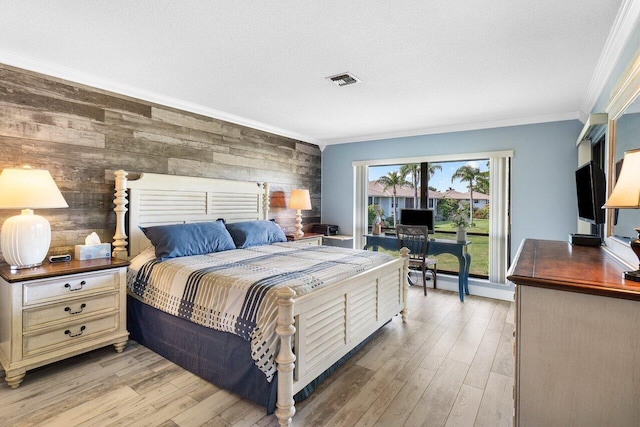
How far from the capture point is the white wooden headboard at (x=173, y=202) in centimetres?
304

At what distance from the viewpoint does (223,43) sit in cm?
228

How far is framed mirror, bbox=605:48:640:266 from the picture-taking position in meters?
1.62

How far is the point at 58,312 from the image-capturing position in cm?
234

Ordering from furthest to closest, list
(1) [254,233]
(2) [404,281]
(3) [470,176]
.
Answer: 1. (3) [470,176]
2. (1) [254,233]
3. (2) [404,281]

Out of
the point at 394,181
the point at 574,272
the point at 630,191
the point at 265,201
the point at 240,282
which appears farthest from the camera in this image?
the point at 394,181

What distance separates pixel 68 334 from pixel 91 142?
1.66m

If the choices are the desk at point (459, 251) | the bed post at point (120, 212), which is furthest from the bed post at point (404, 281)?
the bed post at point (120, 212)

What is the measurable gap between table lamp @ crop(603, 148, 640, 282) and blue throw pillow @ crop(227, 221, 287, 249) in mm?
3070

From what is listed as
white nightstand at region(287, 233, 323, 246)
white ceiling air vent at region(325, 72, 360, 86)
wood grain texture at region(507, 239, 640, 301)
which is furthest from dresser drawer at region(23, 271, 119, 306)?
wood grain texture at region(507, 239, 640, 301)

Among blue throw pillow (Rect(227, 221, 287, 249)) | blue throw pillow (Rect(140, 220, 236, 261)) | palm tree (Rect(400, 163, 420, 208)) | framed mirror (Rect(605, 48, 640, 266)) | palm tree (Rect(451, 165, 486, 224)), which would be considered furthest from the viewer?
palm tree (Rect(400, 163, 420, 208))

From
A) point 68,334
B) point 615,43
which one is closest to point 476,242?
point 615,43

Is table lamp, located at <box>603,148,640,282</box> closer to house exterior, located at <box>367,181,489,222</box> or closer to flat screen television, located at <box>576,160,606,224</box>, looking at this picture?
flat screen television, located at <box>576,160,606,224</box>

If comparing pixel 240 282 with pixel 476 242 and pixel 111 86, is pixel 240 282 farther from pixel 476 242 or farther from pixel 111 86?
pixel 476 242

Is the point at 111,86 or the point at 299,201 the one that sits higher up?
the point at 111,86
